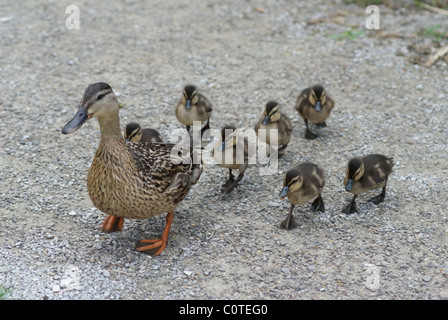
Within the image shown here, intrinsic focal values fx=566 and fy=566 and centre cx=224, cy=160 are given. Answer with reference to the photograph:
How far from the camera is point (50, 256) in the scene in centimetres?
389

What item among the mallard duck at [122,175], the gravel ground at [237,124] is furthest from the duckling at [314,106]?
the mallard duck at [122,175]

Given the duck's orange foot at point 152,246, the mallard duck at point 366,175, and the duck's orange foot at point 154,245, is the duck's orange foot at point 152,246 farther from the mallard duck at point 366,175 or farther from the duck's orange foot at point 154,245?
the mallard duck at point 366,175

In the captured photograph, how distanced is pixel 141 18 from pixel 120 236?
4.55 meters

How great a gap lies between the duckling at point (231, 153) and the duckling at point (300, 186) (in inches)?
22.2

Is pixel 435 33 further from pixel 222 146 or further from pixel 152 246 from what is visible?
pixel 152 246

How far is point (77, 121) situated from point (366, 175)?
2.32 m

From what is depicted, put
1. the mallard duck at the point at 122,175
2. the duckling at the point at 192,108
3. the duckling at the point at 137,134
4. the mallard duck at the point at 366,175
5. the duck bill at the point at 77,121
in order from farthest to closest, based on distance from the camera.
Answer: the duckling at the point at 192,108, the duckling at the point at 137,134, the mallard duck at the point at 366,175, the mallard duck at the point at 122,175, the duck bill at the point at 77,121

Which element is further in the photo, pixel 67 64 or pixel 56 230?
pixel 67 64

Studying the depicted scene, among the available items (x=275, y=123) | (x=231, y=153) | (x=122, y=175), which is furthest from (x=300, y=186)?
(x=122, y=175)

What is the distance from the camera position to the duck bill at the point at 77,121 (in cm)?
358

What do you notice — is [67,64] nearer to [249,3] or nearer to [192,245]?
[249,3]

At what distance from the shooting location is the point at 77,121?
11.9ft

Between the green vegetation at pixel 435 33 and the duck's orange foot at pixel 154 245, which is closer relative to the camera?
the duck's orange foot at pixel 154 245
